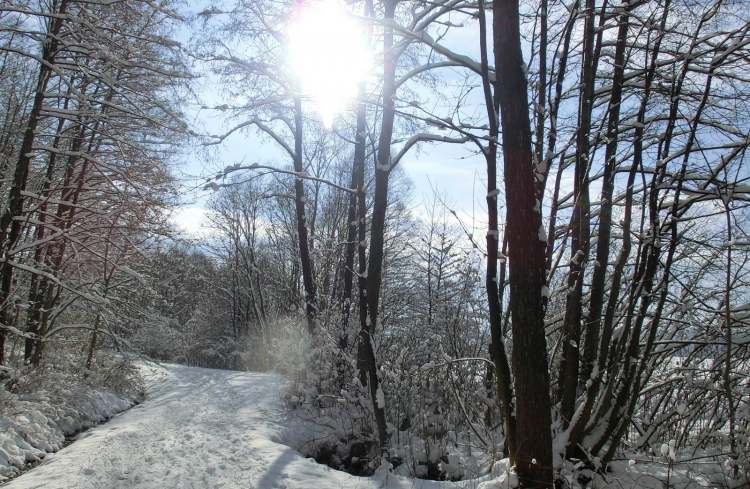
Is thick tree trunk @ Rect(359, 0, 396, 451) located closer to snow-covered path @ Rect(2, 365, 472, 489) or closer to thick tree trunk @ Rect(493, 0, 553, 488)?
snow-covered path @ Rect(2, 365, 472, 489)

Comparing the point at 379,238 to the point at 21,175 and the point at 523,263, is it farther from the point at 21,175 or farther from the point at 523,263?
the point at 21,175

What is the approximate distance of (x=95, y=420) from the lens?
25.6ft

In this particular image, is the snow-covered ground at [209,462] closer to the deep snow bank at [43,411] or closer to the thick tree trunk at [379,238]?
the deep snow bank at [43,411]

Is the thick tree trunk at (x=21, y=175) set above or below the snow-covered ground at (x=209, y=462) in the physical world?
above

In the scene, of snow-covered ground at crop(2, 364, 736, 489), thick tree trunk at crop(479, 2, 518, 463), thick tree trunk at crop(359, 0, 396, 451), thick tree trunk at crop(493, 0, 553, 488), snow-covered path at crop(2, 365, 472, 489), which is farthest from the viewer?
thick tree trunk at crop(359, 0, 396, 451)

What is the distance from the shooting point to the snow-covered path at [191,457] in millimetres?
4992

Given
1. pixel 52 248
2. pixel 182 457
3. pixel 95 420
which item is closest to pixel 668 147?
pixel 182 457

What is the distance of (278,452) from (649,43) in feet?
21.4

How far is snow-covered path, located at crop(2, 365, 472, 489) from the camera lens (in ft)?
16.4

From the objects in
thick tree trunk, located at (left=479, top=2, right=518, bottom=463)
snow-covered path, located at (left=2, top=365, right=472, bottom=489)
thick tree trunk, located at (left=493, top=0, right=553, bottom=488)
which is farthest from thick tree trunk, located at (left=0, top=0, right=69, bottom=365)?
thick tree trunk, located at (left=493, top=0, right=553, bottom=488)

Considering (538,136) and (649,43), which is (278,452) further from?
(649,43)

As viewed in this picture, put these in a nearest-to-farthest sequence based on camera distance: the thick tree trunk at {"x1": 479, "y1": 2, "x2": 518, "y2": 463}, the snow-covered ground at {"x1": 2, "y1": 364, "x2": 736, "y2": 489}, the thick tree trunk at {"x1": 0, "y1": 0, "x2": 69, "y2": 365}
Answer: the thick tree trunk at {"x1": 479, "y1": 2, "x2": 518, "y2": 463}
the snow-covered ground at {"x1": 2, "y1": 364, "x2": 736, "y2": 489}
the thick tree trunk at {"x1": 0, "y1": 0, "x2": 69, "y2": 365}

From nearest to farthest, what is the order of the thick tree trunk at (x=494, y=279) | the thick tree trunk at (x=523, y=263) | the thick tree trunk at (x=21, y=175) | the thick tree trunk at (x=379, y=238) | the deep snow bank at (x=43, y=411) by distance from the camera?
the thick tree trunk at (x=523, y=263) → the thick tree trunk at (x=494, y=279) → the deep snow bank at (x=43, y=411) → the thick tree trunk at (x=379, y=238) → the thick tree trunk at (x=21, y=175)

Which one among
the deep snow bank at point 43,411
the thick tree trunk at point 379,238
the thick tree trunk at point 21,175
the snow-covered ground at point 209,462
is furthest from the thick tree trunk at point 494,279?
the thick tree trunk at point 21,175
